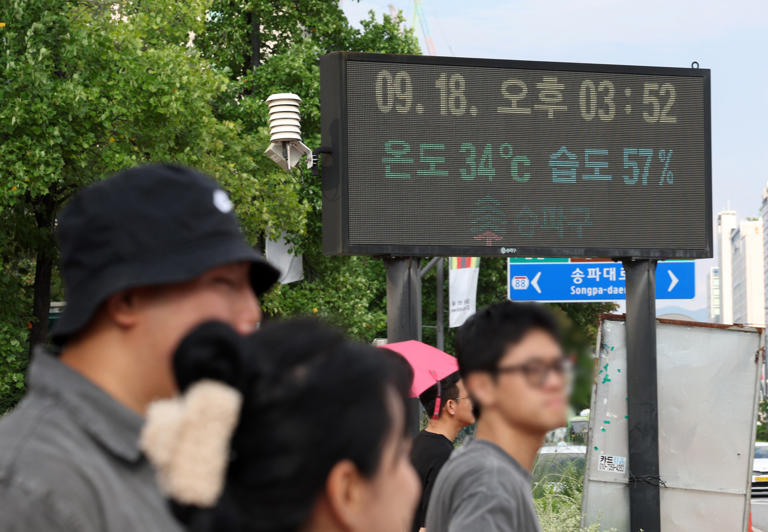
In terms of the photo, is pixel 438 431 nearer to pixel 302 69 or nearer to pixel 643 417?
pixel 643 417

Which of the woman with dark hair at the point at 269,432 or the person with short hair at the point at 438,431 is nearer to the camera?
the woman with dark hair at the point at 269,432

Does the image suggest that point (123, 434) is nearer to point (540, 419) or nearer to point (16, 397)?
point (540, 419)

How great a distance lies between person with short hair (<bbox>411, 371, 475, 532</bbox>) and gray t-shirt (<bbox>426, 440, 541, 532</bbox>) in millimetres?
1786

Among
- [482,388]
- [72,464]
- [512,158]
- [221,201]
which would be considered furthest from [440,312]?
[72,464]

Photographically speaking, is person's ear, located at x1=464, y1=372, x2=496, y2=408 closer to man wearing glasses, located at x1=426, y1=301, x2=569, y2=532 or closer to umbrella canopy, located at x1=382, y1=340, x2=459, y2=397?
man wearing glasses, located at x1=426, y1=301, x2=569, y2=532

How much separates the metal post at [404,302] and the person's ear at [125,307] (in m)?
7.04

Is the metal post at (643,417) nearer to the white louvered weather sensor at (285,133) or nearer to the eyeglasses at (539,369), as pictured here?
the white louvered weather sensor at (285,133)

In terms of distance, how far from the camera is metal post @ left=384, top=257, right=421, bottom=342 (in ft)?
28.5

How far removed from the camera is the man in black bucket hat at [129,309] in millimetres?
1538

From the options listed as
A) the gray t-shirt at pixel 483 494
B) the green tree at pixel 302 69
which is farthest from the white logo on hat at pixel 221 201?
the green tree at pixel 302 69

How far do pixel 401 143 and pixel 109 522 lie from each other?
7011 mm

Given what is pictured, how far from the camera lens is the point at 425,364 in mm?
6355

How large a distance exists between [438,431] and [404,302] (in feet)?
11.6

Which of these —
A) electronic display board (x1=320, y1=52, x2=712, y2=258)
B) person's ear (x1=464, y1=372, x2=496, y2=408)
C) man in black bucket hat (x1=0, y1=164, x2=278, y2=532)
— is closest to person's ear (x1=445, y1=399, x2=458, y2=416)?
person's ear (x1=464, y1=372, x2=496, y2=408)
